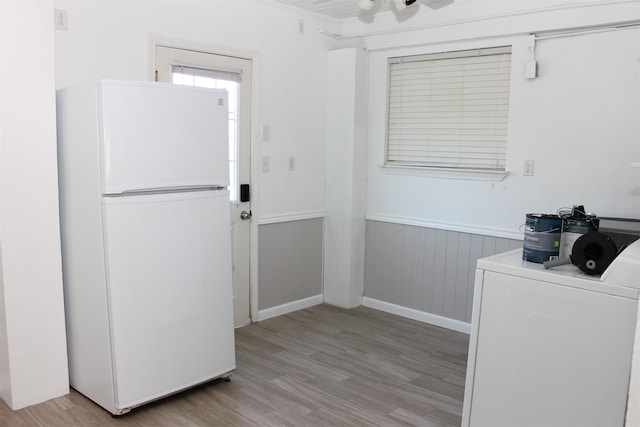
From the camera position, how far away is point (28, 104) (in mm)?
2686

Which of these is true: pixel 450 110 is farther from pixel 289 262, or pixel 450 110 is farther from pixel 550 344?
pixel 550 344

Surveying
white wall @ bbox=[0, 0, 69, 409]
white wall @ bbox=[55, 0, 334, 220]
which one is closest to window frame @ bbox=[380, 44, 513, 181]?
white wall @ bbox=[55, 0, 334, 220]

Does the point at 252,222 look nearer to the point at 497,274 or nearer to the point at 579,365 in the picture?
the point at 497,274

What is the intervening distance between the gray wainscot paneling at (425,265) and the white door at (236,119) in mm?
1170

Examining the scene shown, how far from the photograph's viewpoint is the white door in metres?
3.54

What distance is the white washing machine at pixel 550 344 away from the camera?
1.95 m

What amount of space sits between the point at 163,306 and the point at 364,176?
2.33 metres

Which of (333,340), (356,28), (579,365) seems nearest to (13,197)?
(333,340)

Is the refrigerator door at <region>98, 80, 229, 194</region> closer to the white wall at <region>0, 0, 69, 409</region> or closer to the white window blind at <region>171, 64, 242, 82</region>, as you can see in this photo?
the white wall at <region>0, 0, 69, 409</region>

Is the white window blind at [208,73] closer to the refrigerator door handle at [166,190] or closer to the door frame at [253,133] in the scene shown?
the door frame at [253,133]

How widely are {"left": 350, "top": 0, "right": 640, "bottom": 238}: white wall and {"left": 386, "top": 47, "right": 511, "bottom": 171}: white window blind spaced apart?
0.09m

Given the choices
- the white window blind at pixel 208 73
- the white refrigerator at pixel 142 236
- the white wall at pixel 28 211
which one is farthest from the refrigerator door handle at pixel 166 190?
the white window blind at pixel 208 73

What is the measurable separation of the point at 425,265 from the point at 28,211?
9.39 feet

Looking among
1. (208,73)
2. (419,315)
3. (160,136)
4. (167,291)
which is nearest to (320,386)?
(167,291)
